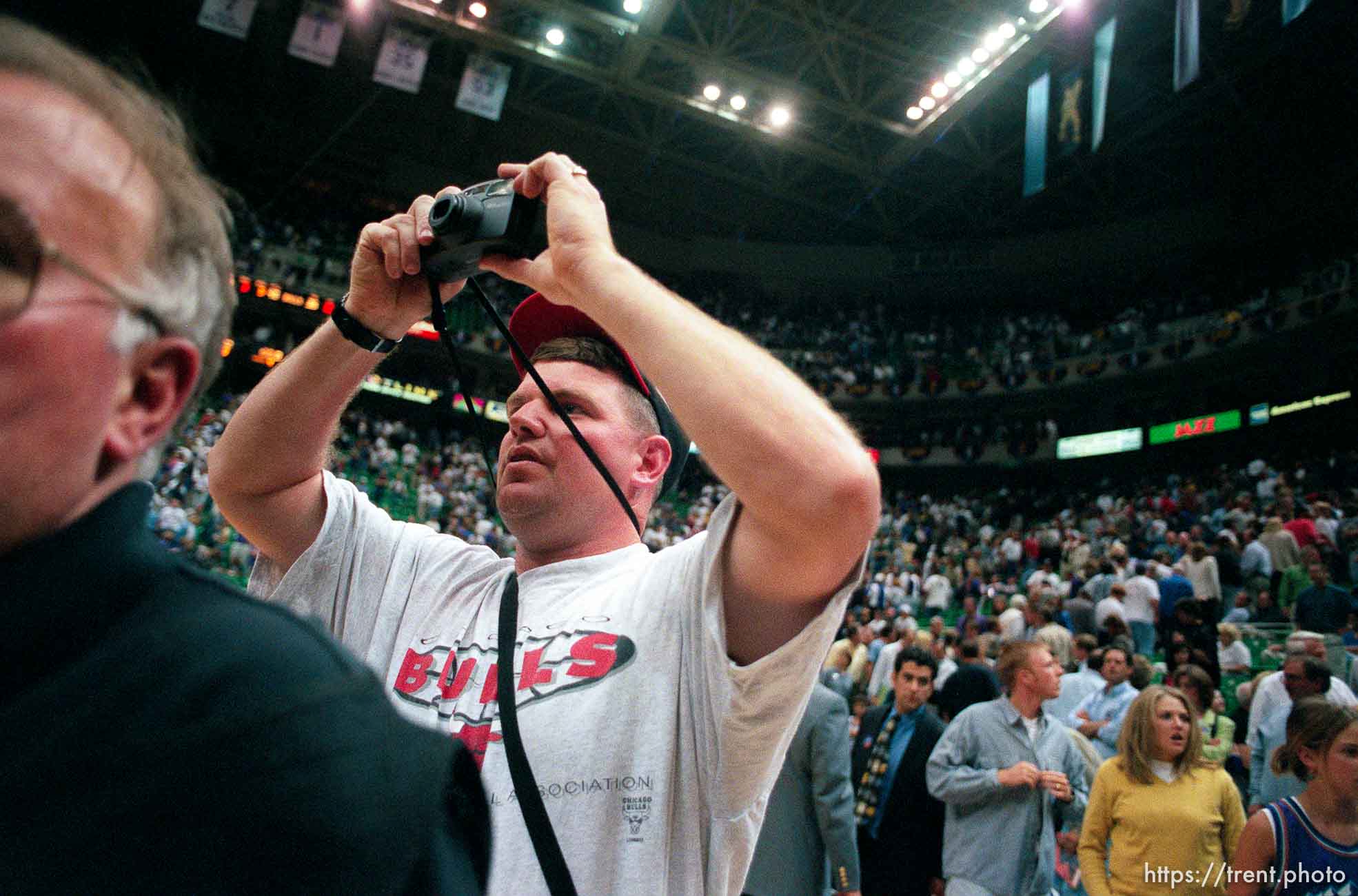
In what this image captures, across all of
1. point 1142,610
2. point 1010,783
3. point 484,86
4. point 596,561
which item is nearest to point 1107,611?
point 1142,610

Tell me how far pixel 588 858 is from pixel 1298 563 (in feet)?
35.4

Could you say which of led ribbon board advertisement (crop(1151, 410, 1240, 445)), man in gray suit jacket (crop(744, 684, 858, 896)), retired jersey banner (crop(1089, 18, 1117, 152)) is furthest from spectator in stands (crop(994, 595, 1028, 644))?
led ribbon board advertisement (crop(1151, 410, 1240, 445))

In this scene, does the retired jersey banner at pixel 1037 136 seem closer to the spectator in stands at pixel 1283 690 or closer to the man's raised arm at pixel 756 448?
the spectator in stands at pixel 1283 690

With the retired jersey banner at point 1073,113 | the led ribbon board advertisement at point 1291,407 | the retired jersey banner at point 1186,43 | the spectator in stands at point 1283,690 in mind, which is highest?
Result: the retired jersey banner at point 1073,113

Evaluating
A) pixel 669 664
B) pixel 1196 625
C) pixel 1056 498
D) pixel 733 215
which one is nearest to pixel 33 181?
pixel 669 664

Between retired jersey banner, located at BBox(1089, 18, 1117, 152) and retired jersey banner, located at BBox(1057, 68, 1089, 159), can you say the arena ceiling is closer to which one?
retired jersey banner, located at BBox(1057, 68, 1089, 159)

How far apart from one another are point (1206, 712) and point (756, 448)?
15.3ft

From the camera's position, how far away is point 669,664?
3.81 feet

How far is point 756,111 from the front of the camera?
19.6 metres

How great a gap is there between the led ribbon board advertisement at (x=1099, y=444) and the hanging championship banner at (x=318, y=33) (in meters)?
18.5

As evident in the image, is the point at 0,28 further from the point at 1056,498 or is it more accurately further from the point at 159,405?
the point at 1056,498

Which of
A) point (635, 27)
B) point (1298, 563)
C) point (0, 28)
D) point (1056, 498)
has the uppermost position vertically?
point (635, 27)

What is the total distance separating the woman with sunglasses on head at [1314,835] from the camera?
101 inches

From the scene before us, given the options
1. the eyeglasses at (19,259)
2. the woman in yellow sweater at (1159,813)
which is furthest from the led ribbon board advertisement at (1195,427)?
the eyeglasses at (19,259)
